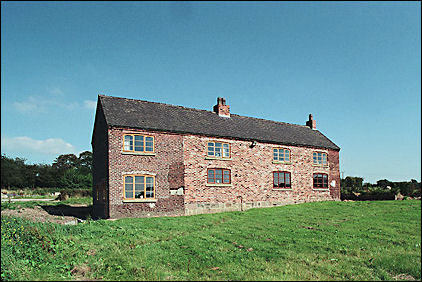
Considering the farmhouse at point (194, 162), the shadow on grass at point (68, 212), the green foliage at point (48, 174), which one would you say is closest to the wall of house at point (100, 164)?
the farmhouse at point (194, 162)

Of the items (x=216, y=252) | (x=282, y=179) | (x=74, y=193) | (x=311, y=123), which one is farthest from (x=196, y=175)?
(x=74, y=193)

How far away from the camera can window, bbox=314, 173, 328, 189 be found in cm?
Result: 3098

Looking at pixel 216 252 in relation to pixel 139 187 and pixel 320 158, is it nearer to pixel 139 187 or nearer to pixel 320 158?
pixel 139 187

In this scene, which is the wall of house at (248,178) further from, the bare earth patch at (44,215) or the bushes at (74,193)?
the bushes at (74,193)

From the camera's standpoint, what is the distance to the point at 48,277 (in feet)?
28.1

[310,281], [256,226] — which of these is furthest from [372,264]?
[256,226]

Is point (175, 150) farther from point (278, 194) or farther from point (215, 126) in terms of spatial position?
point (278, 194)

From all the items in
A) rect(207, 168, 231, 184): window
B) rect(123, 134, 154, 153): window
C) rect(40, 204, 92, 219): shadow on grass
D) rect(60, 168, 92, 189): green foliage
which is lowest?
rect(40, 204, 92, 219): shadow on grass

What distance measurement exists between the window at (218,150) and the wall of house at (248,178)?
384mm

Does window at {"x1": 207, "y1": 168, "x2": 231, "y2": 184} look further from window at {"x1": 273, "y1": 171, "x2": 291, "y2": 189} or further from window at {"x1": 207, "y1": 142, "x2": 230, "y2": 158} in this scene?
window at {"x1": 273, "y1": 171, "x2": 291, "y2": 189}

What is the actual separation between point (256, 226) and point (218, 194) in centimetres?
875

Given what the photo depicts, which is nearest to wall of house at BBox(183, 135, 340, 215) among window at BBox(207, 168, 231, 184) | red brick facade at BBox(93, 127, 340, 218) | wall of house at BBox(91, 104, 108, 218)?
red brick facade at BBox(93, 127, 340, 218)

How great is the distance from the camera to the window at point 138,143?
2172 cm

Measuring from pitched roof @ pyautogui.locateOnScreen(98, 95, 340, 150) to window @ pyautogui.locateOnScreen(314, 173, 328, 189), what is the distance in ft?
9.29
